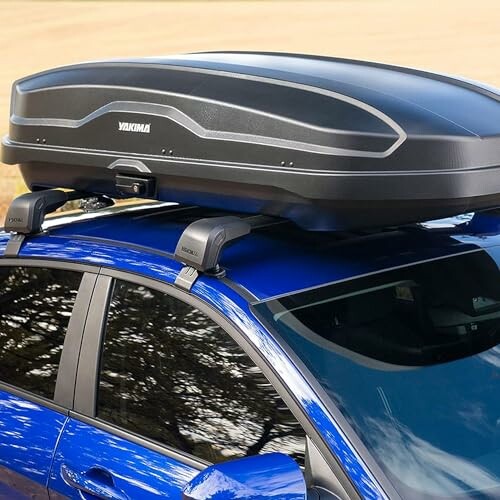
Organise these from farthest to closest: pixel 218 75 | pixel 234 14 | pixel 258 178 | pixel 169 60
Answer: pixel 234 14 < pixel 169 60 < pixel 218 75 < pixel 258 178

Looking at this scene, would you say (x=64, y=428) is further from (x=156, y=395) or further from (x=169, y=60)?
(x=169, y=60)

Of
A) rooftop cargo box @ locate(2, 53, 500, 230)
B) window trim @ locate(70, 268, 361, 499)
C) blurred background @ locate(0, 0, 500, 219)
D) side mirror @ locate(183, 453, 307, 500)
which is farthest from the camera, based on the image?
blurred background @ locate(0, 0, 500, 219)

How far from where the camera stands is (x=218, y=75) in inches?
122

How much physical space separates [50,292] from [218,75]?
87 cm

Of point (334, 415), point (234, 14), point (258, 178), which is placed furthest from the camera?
point (234, 14)

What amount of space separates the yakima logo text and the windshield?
0.62m

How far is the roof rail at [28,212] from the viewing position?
3.49 m

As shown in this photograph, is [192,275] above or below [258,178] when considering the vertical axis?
below

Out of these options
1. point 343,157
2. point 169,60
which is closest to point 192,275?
point 343,157

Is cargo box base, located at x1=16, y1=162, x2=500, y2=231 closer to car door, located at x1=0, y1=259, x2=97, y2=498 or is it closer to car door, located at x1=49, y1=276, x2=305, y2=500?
car door, located at x1=49, y1=276, x2=305, y2=500

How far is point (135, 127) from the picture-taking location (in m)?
3.18

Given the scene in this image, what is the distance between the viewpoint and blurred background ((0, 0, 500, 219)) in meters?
33.3

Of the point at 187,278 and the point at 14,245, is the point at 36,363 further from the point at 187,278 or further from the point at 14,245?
the point at 187,278

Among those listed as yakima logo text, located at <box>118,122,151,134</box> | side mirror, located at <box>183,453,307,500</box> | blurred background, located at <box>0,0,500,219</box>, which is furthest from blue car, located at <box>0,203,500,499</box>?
blurred background, located at <box>0,0,500,219</box>
